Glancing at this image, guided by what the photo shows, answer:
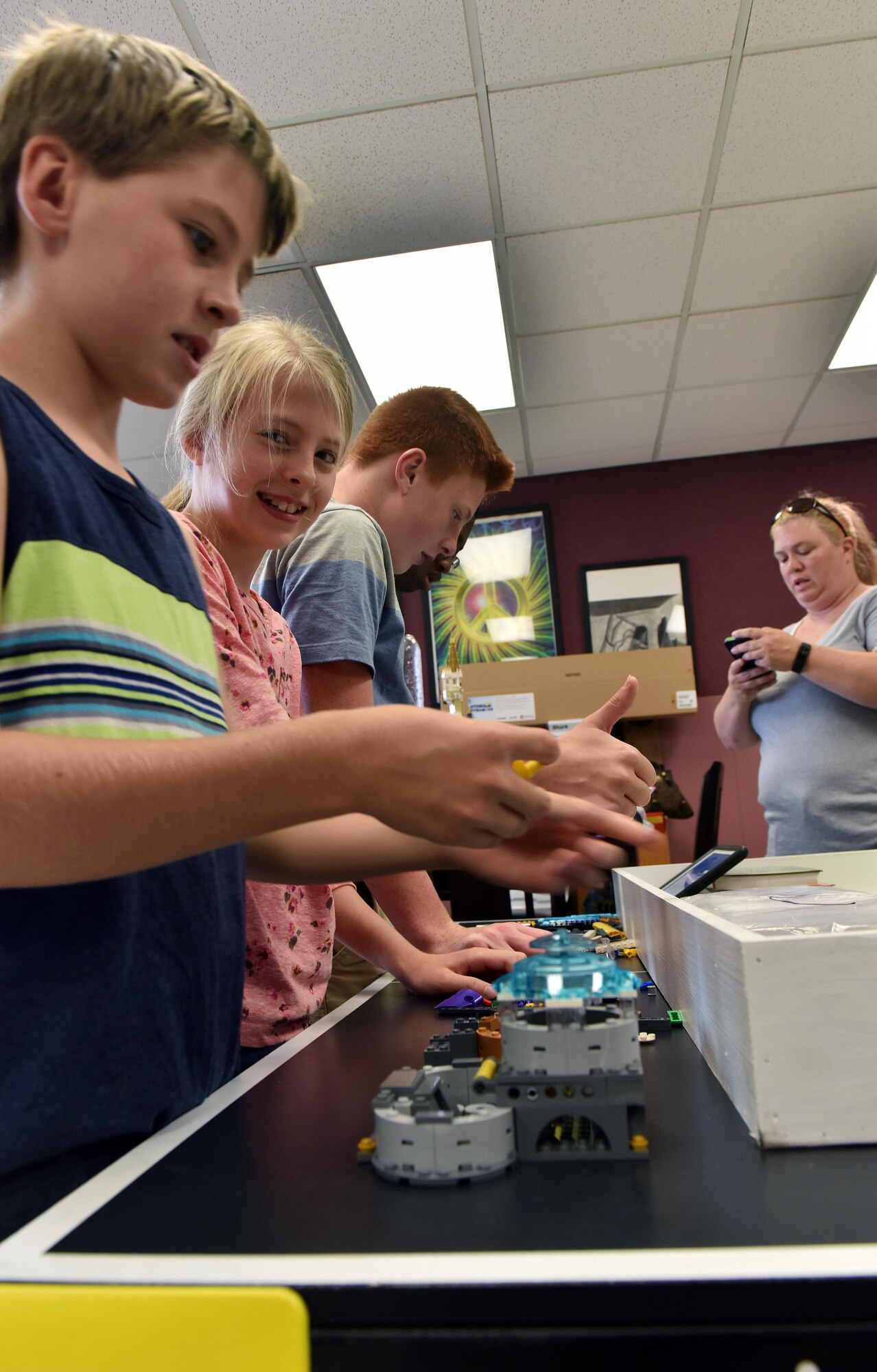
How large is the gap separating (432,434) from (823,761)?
1.15 m

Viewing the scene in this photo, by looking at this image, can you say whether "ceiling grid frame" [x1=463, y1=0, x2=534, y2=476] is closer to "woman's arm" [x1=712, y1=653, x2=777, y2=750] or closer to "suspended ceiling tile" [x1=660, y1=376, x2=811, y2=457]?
"suspended ceiling tile" [x1=660, y1=376, x2=811, y2=457]

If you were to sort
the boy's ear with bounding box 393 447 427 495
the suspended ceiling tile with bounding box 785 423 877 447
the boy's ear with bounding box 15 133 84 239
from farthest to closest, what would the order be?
the suspended ceiling tile with bounding box 785 423 877 447 < the boy's ear with bounding box 393 447 427 495 < the boy's ear with bounding box 15 133 84 239

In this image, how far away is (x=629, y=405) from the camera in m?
3.97

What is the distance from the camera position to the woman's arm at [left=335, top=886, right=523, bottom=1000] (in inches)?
42.1

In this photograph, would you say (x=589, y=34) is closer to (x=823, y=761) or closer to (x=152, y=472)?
(x=823, y=761)

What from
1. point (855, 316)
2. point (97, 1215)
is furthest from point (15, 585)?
point (855, 316)

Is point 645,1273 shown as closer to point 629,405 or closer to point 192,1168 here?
point 192,1168

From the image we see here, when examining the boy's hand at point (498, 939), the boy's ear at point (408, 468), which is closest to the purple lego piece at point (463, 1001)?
the boy's hand at point (498, 939)

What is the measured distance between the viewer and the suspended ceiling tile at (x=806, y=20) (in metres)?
2.11

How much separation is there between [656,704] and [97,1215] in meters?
3.89

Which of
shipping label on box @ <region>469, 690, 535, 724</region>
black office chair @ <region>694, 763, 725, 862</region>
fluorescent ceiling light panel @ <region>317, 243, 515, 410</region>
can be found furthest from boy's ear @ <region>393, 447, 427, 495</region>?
shipping label on box @ <region>469, 690, 535, 724</region>

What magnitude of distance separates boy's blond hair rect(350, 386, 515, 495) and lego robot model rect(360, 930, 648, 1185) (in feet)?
3.72

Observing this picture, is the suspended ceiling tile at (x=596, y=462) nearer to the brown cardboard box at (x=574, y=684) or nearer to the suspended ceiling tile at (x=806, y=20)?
the brown cardboard box at (x=574, y=684)

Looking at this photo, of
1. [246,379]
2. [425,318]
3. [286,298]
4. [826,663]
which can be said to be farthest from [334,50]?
[826,663]
